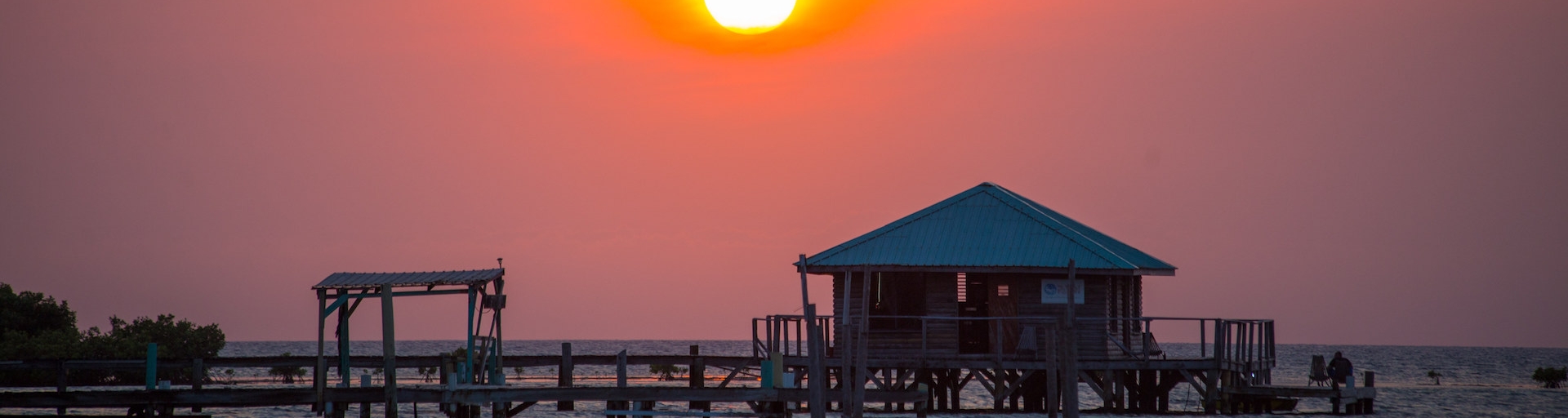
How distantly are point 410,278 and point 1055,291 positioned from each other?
14.2 m

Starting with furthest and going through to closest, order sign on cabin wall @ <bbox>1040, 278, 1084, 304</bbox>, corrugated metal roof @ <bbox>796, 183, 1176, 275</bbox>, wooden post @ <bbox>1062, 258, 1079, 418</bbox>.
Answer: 1. sign on cabin wall @ <bbox>1040, 278, 1084, 304</bbox>
2. corrugated metal roof @ <bbox>796, 183, 1176, 275</bbox>
3. wooden post @ <bbox>1062, 258, 1079, 418</bbox>

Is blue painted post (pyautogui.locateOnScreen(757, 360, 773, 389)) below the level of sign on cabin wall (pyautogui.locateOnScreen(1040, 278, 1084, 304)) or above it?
below

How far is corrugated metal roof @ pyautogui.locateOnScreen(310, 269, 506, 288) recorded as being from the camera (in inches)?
1156

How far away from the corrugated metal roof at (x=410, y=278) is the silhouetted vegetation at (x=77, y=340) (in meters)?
21.8

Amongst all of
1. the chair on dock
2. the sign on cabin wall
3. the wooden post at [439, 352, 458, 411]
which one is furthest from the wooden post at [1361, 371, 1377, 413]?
the wooden post at [439, 352, 458, 411]

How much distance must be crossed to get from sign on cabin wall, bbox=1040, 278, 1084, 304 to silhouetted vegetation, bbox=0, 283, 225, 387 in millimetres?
27729

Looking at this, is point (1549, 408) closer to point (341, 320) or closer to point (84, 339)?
point (341, 320)

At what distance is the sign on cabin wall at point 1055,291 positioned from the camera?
35281 millimetres

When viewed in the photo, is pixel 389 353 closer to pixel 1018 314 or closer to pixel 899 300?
pixel 899 300

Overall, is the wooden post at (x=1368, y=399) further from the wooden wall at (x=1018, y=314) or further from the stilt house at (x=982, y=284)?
the wooden wall at (x=1018, y=314)

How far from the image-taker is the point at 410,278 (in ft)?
97.2

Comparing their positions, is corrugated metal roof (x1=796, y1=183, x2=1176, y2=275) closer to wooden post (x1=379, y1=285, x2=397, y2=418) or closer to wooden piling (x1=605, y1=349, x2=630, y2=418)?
wooden piling (x1=605, y1=349, x2=630, y2=418)

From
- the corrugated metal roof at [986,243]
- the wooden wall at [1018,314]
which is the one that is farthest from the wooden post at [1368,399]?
the wooden wall at [1018,314]

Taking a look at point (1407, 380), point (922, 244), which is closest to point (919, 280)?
point (922, 244)
